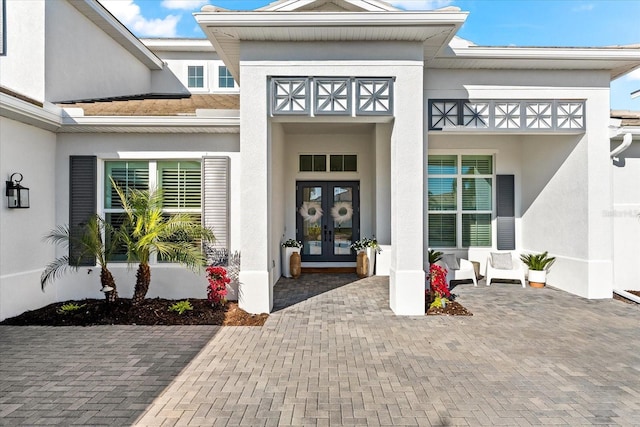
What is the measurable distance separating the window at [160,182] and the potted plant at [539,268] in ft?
25.4

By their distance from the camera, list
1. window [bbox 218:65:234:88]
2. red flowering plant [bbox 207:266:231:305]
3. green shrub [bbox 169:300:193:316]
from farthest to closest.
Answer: window [bbox 218:65:234:88]
red flowering plant [bbox 207:266:231:305]
green shrub [bbox 169:300:193:316]

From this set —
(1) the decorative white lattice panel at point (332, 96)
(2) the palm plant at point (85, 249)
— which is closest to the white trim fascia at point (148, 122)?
(1) the decorative white lattice panel at point (332, 96)

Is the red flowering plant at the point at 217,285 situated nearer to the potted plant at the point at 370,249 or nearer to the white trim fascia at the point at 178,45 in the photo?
the potted plant at the point at 370,249

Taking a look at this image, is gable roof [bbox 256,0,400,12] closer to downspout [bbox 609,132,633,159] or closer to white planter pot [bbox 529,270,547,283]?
downspout [bbox 609,132,633,159]

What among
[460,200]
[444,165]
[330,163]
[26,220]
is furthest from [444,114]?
[26,220]

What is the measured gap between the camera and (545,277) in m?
8.55

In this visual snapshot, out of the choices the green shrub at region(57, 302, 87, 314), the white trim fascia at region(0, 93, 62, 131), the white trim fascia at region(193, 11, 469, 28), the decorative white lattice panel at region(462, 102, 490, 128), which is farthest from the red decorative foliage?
the white trim fascia at region(0, 93, 62, 131)

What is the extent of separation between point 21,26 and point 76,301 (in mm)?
5896

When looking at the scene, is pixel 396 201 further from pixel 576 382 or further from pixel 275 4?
pixel 275 4

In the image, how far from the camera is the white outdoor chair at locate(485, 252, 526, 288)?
8.73 meters

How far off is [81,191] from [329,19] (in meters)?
5.77

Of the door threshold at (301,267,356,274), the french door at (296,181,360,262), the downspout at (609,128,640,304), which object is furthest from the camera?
the french door at (296,181,360,262)

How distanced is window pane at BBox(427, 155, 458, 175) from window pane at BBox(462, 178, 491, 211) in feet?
1.39

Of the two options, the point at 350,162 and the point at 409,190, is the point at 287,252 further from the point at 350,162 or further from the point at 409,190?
the point at 409,190
